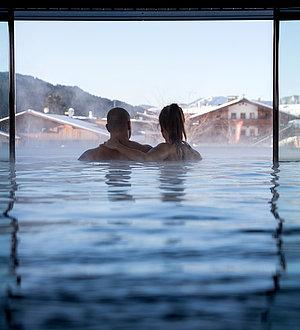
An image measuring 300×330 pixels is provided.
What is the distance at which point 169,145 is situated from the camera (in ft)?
18.2

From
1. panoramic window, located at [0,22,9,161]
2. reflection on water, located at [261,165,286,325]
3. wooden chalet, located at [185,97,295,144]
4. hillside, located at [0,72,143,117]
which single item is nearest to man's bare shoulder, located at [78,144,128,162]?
panoramic window, located at [0,22,9,161]

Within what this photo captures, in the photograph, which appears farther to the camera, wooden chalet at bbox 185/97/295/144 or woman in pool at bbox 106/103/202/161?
wooden chalet at bbox 185/97/295/144

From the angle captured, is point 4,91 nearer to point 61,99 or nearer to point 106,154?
point 106,154

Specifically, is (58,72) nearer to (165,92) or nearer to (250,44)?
(165,92)

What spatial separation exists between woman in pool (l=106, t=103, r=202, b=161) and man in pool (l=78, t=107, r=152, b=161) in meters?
0.04

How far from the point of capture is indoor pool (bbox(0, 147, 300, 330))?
847 millimetres

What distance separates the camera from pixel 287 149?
23.6ft

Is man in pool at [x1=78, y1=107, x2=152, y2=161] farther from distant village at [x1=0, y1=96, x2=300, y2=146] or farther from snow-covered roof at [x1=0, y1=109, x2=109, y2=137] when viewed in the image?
snow-covered roof at [x1=0, y1=109, x2=109, y2=137]

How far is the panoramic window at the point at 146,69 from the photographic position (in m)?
23.3

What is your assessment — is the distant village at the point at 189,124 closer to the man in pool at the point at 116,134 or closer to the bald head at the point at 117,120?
the man in pool at the point at 116,134

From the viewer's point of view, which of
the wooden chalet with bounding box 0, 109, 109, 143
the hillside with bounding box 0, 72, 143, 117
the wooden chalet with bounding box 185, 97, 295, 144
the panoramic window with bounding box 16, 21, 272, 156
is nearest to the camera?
the wooden chalet with bounding box 185, 97, 295, 144

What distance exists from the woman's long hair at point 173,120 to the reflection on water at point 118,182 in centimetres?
44

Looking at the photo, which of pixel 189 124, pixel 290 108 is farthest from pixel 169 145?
pixel 189 124

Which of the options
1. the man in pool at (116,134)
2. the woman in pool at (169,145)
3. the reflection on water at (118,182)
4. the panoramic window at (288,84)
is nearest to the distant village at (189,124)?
the panoramic window at (288,84)
